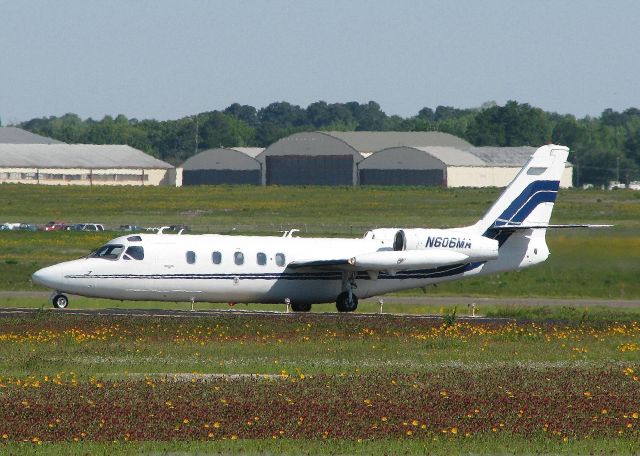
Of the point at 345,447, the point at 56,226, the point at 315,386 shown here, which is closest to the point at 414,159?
the point at 56,226

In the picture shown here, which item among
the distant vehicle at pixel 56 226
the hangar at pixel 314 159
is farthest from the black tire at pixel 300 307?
the hangar at pixel 314 159

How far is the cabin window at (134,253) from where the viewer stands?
152ft

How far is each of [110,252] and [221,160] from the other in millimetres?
125042

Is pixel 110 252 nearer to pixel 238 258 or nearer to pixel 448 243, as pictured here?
pixel 238 258

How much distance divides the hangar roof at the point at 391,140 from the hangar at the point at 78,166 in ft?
74.3

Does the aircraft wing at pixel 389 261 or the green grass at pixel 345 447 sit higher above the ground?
the aircraft wing at pixel 389 261

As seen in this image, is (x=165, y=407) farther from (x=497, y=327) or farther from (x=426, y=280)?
(x=426, y=280)

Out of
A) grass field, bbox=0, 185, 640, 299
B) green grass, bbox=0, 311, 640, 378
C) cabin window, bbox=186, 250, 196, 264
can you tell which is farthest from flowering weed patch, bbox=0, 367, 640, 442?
grass field, bbox=0, 185, 640, 299

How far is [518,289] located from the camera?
205 ft

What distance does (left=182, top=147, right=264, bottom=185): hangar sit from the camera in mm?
167125

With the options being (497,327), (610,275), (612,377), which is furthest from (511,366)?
(610,275)

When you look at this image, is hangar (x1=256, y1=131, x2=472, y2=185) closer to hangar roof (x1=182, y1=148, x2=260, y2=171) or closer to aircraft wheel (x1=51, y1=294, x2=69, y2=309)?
hangar roof (x1=182, y1=148, x2=260, y2=171)

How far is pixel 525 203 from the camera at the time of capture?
49812mm

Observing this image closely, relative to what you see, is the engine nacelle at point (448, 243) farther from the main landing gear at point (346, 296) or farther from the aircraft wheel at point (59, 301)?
the aircraft wheel at point (59, 301)
